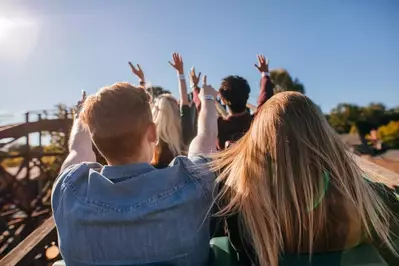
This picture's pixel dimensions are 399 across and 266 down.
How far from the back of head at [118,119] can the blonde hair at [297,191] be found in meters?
0.41

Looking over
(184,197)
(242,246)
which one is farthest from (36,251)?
(242,246)

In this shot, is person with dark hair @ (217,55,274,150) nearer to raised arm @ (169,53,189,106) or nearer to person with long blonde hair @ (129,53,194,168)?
person with long blonde hair @ (129,53,194,168)

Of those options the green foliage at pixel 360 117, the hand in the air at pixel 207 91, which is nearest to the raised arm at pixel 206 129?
the hand in the air at pixel 207 91

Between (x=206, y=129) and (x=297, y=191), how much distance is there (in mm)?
952

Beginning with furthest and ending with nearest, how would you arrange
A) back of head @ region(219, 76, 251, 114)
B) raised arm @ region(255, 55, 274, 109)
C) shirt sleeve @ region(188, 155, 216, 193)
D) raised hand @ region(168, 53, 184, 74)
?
raised hand @ region(168, 53, 184, 74) → raised arm @ region(255, 55, 274, 109) → back of head @ region(219, 76, 251, 114) → shirt sleeve @ region(188, 155, 216, 193)

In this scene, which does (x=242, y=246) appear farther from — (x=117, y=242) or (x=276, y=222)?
(x=117, y=242)

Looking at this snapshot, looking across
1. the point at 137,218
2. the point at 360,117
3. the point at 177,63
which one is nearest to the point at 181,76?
the point at 177,63

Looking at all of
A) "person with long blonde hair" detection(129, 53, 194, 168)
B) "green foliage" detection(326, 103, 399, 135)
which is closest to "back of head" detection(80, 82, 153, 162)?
"person with long blonde hair" detection(129, 53, 194, 168)

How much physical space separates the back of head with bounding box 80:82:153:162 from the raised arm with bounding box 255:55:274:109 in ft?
5.05

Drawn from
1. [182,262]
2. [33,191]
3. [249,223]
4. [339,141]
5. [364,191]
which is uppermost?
[339,141]

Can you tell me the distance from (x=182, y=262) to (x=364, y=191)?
69 cm

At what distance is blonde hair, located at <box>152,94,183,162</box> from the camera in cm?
257

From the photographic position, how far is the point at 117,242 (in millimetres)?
1287

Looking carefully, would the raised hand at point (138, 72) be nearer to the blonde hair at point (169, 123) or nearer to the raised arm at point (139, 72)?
the raised arm at point (139, 72)
